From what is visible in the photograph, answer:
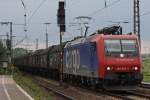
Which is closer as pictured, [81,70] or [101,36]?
[101,36]

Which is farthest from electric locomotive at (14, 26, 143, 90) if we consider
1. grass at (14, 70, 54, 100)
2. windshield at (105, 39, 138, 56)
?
grass at (14, 70, 54, 100)

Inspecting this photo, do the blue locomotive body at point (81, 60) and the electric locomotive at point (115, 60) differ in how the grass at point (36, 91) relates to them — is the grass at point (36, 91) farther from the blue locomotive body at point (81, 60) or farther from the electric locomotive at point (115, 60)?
the electric locomotive at point (115, 60)

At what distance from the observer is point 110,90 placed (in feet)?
92.7

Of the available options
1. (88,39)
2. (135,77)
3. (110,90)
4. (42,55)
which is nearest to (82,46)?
(88,39)

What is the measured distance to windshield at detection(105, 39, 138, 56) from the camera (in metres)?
26.4

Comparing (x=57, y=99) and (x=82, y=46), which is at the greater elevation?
(x=82, y=46)

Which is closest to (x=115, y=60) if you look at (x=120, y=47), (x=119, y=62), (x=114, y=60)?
(x=114, y=60)

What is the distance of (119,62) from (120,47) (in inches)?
36.0

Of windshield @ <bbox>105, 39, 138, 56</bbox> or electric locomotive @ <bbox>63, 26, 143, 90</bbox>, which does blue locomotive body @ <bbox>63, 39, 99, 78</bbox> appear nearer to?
electric locomotive @ <bbox>63, 26, 143, 90</bbox>

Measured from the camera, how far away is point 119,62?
26.0 metres

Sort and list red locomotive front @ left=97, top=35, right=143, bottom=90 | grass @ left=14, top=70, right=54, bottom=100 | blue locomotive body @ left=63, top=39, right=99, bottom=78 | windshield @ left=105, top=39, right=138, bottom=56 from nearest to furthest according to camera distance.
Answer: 1. grass @ left=14, top=70, right=54, bottom=100
2. red locomotive front @ left=97, top=35, right=143, bottom=90
3. windshield @ left=105, top=39, right=138, bottom=56
4. blue locomotive body @ left=63, top=39, right=99, bottom=78

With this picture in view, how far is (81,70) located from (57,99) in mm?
7560

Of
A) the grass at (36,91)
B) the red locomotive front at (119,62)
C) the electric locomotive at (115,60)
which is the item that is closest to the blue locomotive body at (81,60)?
the electric locomotive at (115,60)

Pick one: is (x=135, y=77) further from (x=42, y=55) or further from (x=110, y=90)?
(x=42, y=55)
